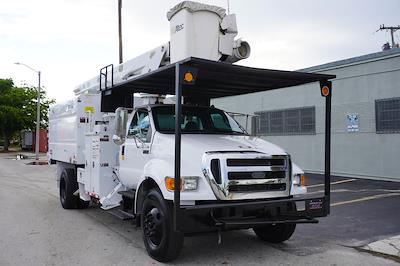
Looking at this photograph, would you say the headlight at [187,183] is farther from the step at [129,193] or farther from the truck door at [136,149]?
the step at [129,193]

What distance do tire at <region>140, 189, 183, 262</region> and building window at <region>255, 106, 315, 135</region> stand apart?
39.2ft

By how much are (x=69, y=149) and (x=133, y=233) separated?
3.31 m

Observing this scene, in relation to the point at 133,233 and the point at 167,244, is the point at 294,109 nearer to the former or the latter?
the point at 133,233

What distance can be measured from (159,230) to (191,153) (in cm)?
113

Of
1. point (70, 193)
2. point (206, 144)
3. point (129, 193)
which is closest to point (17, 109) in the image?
point (70, 193)

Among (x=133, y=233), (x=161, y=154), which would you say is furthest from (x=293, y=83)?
(x=133, y=233)

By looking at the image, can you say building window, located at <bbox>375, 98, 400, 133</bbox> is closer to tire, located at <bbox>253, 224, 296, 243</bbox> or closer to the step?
tire, located at <bbox>253, 224, 296, 243</bbox>

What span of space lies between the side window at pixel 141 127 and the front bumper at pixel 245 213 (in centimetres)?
182

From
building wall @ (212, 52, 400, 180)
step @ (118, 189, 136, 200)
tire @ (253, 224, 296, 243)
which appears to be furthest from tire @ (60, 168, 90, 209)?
building wall @ (212, 52, 400, 180)

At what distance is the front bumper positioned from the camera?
207 inches

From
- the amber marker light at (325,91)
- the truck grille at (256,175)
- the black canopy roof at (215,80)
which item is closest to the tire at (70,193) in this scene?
the black canopy roof at (215,80)

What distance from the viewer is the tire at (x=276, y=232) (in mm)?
6719

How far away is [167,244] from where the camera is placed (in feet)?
18.3

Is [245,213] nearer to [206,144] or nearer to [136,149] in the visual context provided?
[206,144]
